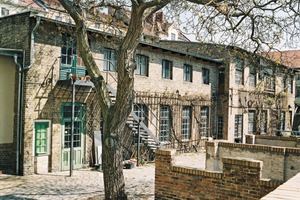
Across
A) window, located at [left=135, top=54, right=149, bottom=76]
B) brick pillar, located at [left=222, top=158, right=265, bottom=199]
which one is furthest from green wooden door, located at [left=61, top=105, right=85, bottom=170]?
brick pillar, located at [left=222, top=158, right=265, bottom=199]

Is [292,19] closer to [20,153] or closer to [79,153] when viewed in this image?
[79,153]

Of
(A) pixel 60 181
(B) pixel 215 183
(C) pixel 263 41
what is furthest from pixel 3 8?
(B) pixel 215 183

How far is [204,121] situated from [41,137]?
12.2 metres

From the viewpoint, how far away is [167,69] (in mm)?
19375

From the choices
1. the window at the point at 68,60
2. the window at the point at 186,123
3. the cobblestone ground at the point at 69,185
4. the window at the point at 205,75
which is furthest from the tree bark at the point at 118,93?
the window at the point at 205,75

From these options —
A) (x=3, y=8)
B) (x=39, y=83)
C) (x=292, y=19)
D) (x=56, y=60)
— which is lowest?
(x=39, y=83)

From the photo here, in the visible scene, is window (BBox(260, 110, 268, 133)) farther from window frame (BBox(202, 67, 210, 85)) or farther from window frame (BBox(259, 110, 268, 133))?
window frame (BBox(202, 67, 210, 85))

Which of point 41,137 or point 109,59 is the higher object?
point 109,59

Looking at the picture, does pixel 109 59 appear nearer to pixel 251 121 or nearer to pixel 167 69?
pixel 167 69

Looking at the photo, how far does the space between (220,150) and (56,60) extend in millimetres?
7388

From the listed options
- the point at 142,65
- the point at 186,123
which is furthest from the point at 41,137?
the point at 186,123

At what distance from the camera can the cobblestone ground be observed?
32.3ft

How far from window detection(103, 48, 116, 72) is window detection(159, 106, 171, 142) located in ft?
14.5

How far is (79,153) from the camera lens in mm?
14266
